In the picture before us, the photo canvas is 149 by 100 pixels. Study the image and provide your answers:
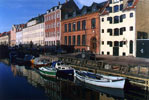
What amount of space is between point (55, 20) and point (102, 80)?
40.9 metres

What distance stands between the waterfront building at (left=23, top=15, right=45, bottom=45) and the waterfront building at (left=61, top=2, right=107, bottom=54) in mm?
18657

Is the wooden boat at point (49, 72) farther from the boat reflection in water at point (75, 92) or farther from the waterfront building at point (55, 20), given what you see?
the waterfront building at point (55, 20)

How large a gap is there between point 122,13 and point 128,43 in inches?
250

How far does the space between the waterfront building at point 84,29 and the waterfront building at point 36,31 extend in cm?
1866

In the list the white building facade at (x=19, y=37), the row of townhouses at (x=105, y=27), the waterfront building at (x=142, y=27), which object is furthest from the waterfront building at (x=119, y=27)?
the white building facade at (x=19, y=37)

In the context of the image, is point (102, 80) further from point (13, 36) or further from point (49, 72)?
point (13, 36)

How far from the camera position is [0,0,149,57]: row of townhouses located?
30734 millimetres

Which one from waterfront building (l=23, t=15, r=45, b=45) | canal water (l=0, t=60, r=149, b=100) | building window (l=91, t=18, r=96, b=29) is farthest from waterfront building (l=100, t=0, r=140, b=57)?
waterfront building (l=23, t=15, r=45, b=45)

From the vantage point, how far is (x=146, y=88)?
53.3 feet

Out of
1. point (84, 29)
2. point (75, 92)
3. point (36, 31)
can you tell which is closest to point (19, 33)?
point (36, 31)

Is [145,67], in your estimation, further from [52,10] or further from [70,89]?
[52,10]

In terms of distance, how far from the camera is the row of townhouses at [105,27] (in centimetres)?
3073

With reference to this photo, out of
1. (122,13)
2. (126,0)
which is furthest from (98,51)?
(126,0)

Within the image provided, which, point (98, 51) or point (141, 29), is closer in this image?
point (141, 29)
